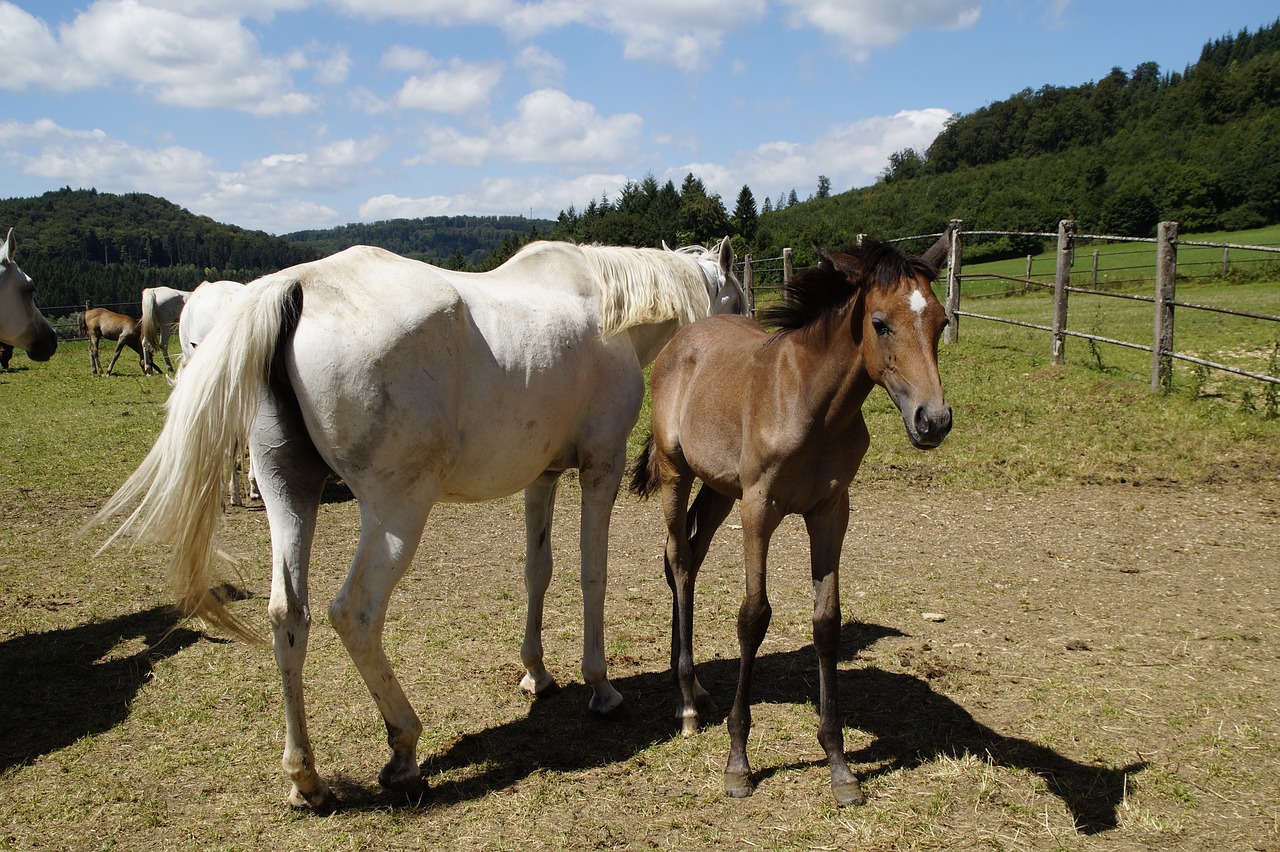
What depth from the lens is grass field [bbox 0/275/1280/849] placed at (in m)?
3.01

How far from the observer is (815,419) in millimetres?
3189

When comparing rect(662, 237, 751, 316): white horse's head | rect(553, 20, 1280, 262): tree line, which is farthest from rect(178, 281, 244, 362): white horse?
rect(553, 20, 1280, 262): tree line

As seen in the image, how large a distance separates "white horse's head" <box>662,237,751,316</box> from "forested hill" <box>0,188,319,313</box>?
56.2m

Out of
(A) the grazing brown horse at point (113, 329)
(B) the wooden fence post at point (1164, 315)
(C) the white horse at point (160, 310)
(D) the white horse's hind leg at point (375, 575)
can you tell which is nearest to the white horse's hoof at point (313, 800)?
(D) the white horse's hind leg at point (375, 575)

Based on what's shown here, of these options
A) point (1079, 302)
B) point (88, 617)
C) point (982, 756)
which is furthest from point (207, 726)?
point (1079, 302)

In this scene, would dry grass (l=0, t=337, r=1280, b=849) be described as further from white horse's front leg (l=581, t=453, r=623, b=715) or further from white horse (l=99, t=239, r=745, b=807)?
white horse (l=99, t=239, r=745, b=807)

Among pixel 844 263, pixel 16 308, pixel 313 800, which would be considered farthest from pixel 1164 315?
pixel 16 308

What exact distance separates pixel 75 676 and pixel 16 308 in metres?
2.78

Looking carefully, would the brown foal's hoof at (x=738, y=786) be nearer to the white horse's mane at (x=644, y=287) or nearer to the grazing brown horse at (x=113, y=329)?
the white horse's mane at (x=644, y=287)

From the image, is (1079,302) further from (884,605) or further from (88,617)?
(88,617)

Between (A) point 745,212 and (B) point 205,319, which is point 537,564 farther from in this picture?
(A) point 745,212

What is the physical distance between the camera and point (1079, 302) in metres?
24.2

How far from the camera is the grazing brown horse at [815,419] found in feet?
9.48

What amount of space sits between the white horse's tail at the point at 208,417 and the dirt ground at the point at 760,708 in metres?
1.14
